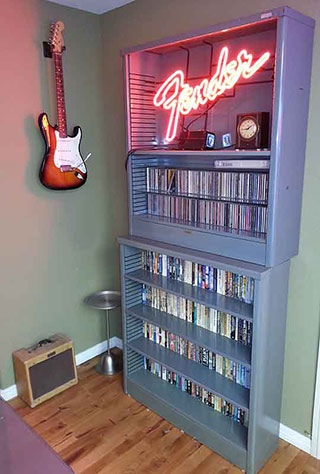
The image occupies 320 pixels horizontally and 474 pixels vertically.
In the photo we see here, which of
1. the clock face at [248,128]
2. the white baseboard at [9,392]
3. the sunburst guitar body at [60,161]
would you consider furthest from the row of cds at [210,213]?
the white baseboard at [9,392]

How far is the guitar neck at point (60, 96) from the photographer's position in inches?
92.7

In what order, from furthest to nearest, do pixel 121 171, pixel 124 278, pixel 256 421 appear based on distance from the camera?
pixel 121 171 < pixel 124 278 < pixel 256 421

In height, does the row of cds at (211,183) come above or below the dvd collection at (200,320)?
above

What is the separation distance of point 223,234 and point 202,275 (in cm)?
36

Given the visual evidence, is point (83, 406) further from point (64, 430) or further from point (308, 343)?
point (308, 343)

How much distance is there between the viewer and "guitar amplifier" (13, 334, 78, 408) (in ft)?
7.86

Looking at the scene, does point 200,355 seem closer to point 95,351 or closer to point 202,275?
point 202,275

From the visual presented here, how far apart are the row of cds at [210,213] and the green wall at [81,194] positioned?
23cm

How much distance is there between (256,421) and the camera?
1.87 m

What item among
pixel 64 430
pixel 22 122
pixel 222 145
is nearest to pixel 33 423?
pixel 64 430

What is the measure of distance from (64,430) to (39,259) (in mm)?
1021

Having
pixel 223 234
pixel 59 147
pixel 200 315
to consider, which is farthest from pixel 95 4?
pixel 200 315

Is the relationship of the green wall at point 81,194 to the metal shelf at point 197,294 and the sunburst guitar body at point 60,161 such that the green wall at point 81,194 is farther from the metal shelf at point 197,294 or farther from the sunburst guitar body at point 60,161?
the metal shelf at point 197,294

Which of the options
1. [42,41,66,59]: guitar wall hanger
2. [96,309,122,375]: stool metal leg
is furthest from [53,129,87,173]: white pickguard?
[96,309,122,375]: stool metal leg
